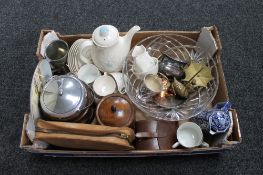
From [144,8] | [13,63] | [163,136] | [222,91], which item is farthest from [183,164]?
[13,63]

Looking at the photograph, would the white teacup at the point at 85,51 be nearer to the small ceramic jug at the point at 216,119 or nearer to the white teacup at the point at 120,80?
the white teacup at the point at 120,80

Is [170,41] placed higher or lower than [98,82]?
higher

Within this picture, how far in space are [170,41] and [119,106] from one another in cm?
41

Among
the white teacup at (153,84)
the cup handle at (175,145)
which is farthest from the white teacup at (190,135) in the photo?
the white teacup at (153,84)

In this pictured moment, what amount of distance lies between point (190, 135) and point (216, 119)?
0.15 meters

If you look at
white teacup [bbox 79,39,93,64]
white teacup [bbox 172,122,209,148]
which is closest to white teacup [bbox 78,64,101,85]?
white teacup [bbox 79,39,93,64]

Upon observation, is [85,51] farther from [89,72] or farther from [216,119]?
[216,119]

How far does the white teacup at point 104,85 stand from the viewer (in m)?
1.22

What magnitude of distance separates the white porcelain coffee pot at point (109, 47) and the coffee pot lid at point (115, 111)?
14 centimetres

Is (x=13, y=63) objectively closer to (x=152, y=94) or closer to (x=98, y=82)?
(x=98, y=82)

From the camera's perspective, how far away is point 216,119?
110cm

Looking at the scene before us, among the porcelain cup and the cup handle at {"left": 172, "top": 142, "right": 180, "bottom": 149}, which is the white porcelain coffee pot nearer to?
the porcelain cup

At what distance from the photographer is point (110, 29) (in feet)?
3.70

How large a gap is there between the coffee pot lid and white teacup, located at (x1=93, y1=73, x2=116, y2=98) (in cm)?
7
